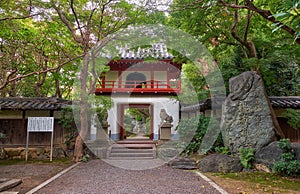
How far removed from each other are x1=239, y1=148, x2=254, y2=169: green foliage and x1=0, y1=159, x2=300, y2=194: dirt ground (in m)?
1.10

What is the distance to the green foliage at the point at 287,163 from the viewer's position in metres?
5.20

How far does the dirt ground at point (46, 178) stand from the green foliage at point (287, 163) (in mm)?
1144

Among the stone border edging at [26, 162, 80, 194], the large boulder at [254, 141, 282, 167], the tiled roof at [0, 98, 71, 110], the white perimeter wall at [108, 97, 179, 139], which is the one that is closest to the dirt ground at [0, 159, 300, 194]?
the stone border edging at [26, 162, 80, 194]

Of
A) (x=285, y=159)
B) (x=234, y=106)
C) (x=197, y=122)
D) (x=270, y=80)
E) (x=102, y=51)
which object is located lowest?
(x=285, y=159)

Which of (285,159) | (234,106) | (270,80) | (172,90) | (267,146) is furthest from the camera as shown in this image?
(172,90)

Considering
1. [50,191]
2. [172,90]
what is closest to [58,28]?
[50,191]

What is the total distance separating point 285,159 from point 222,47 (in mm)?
5303

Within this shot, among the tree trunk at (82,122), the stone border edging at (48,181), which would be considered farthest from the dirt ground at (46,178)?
the tree trunk at (82,122)

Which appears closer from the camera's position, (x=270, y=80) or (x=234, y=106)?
(x=234, y=106)

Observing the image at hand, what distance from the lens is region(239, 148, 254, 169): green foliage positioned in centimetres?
598

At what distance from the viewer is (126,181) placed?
502 cm

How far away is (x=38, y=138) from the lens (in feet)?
28.9

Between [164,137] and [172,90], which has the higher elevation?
[172,90]

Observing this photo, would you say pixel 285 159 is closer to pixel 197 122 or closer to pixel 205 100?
pixel 197 122
